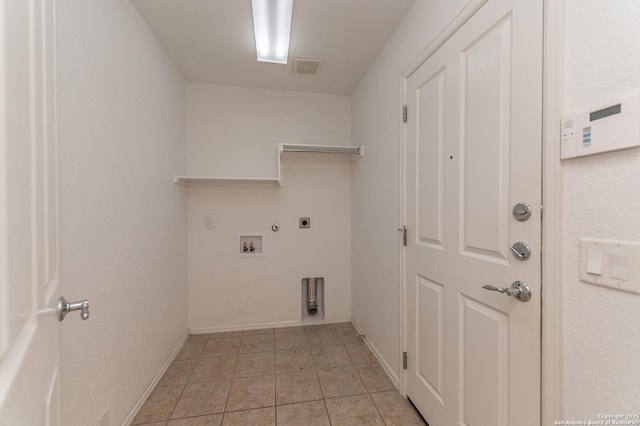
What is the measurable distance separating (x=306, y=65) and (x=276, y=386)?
2616 mm

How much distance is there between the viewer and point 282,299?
280cm

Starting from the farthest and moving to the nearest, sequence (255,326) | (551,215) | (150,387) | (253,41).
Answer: (255,326), (253,41), (150,387), (551,215)

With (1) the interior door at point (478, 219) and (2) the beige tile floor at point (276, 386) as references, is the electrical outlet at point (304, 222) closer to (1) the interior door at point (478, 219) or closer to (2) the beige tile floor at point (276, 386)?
(2) the beige tile floor at point (276, 386)

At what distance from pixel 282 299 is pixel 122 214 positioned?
5.85 ft

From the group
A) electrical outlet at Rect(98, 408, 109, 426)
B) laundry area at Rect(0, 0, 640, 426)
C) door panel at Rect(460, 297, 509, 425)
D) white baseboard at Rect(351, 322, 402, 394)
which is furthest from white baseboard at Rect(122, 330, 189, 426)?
door panel at Rect(460, 297, 509, 425)

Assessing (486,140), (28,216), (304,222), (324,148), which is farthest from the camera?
(304,222)

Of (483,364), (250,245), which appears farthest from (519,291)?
(250,245)

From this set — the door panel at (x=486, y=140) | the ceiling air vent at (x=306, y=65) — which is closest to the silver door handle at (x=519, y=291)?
the door panel at (x=486, y=140)

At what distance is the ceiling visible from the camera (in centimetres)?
164

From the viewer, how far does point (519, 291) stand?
3.05 feet

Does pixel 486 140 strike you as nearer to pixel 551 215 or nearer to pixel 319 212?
pixel 551 215

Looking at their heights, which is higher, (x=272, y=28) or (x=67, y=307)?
(x=272, y=28)

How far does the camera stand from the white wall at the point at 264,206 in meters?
2.64

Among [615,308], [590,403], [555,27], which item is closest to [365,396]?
[590,403]
